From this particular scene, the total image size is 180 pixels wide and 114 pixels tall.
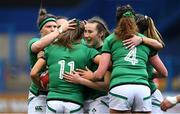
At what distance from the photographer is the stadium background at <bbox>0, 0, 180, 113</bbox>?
19.3 m

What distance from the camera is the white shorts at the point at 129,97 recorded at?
751 centimetres

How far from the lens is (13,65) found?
758 inches

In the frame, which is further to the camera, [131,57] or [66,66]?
[66,66]

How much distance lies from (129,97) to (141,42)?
2.06ft

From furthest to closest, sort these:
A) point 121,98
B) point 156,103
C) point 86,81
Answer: point 156,103, point 86,81, point 121,98

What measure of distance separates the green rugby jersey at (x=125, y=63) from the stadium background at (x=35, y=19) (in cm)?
1067

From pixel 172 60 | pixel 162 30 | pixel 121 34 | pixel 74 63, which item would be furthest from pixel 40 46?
pixel 162 30

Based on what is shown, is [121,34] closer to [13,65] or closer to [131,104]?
[131,104]

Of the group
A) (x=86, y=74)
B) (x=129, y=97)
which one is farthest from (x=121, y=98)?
(x=86, y=74)

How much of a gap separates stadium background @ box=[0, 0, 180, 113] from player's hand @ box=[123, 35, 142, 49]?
10.7 m

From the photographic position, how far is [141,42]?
25.2 feet

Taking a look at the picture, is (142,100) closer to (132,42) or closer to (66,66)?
(132,42)

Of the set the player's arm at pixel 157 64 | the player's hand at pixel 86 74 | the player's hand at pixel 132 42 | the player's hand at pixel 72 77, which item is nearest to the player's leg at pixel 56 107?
the player's hand at pixel 72 77

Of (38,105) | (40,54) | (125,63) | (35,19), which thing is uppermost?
(35,19)
